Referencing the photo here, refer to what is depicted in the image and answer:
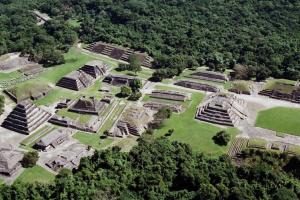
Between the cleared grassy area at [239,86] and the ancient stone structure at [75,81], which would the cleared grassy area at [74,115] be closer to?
the ancient stone structure at [75,81]

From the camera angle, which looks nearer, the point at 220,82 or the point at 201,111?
the point at 201,111

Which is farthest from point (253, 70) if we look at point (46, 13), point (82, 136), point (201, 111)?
point (46, 13)

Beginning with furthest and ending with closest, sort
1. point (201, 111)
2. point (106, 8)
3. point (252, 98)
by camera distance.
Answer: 1. point (106, 8)
2. point (252, 98)
3. point (201, 111)

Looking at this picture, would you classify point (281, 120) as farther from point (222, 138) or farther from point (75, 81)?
point (75, 81)

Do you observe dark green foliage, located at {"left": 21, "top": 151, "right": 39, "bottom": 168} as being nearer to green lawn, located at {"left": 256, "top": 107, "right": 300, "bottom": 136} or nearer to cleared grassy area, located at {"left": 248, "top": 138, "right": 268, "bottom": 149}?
cleared grassy area, located at {"left": 248, "top": 138, "right": 268, "bottom": 149}

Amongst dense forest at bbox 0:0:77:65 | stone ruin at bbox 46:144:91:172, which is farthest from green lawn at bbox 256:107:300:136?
dense forest at bbox 0:0:77:65

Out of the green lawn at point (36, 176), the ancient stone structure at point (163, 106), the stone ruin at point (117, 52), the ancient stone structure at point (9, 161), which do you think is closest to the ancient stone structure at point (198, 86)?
the ancient stone structure at point (163, 106)

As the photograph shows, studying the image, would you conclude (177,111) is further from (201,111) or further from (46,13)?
(46,13)
